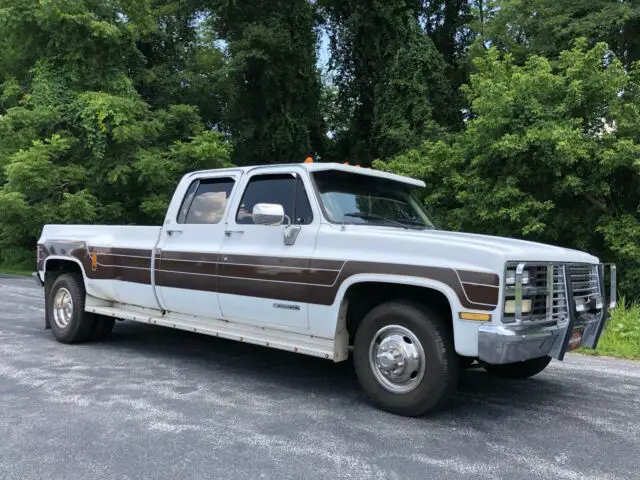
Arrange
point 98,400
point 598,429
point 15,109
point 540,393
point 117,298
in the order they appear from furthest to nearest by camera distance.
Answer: point 15,109 < point 117,298 < point 540,393 < point 98,400 < point 598,429

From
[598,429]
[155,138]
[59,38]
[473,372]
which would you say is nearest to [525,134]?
[473,372]

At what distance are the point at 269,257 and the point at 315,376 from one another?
4.68 feet

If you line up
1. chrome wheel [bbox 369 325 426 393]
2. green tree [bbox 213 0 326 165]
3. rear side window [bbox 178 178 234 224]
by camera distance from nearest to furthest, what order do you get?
1. chrome wheel [bbox 369 325 426 393]
2. rear side window [bbox 178 178 234 224]
3. green tree [bbox 213 0 326 165]

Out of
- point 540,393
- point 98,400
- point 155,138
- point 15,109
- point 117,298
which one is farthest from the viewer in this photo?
point 155,138

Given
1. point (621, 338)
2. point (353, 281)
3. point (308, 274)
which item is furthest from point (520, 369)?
point (621, 338)

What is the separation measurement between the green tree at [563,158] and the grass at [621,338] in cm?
275

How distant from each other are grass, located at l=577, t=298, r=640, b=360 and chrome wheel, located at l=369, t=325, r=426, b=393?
12.2 ft

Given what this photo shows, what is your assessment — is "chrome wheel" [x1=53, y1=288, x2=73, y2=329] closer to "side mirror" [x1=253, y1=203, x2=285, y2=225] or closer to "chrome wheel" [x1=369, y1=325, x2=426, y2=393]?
"side mirror" [x1=253, y1=203, x2=285, y2=225]

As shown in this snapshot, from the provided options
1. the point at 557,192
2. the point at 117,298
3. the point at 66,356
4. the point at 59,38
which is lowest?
the point at 66,356

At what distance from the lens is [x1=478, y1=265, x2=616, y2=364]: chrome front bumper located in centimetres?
398

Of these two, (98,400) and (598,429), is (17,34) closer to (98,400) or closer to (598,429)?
(98,400)

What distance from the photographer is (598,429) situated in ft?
14.4

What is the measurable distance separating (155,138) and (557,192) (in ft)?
45.6

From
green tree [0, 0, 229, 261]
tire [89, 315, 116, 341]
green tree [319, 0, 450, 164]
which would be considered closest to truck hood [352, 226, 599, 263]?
tire [89, 315, 116, 341]
